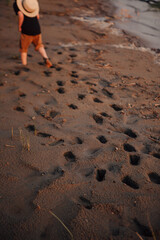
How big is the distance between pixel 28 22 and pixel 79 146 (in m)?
3.04

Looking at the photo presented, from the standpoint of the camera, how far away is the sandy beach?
1.66 meters

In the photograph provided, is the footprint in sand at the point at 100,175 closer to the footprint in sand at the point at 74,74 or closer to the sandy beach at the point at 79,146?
the sandy beach at the point at 79,146

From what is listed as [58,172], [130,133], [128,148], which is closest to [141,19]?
[130,133]

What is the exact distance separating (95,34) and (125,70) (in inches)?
114

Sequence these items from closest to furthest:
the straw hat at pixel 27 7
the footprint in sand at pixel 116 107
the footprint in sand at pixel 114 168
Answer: the footprint in sand at pixel 114 168
the footprint in sand at pixel 116 107
the straw hat at pixel 27 7

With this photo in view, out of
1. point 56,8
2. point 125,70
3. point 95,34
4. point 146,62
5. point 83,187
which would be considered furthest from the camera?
point 56,8

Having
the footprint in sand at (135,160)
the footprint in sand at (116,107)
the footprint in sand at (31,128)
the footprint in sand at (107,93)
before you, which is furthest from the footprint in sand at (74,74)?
the footprint in sand at (135,160)

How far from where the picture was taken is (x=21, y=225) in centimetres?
158

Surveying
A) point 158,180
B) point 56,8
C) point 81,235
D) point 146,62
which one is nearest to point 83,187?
point 81,235

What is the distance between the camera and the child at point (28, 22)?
3.92 metres

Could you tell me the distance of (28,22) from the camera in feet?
13.6

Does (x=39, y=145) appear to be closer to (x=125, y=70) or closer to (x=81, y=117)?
(x=81, y=117)

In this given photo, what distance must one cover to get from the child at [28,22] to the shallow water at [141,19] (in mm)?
3849

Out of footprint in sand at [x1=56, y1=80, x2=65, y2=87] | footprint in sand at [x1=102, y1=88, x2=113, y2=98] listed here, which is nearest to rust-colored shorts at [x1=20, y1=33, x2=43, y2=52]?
footprint in sand at [x1=56, y1=80, x2=65, y2=87]
